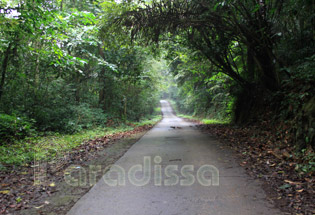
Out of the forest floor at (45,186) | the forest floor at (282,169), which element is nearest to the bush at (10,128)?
the forest floor at (45,186)

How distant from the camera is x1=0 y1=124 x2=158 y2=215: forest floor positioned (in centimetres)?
355

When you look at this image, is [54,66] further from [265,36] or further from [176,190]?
[265,36]

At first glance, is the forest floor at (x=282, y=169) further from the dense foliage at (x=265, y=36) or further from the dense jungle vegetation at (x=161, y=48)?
the dense foliage at (x=265, y=36)

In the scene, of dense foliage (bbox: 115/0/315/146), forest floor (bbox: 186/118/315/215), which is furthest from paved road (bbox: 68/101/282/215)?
dense foliage (bbox: 115/0/315/146)

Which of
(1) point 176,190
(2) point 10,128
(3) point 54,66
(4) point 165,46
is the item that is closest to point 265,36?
(4) point 165,46

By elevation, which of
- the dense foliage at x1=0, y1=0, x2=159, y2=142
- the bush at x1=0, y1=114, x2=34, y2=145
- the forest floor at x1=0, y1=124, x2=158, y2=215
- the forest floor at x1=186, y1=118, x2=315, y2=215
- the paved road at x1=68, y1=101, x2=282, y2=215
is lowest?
the forest floor at x1=0, y1=124, x2=158, y2=215

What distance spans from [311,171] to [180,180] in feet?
8.80

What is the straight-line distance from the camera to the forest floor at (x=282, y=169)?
3523mm

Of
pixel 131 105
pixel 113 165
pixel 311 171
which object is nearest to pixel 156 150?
pixel 113 165

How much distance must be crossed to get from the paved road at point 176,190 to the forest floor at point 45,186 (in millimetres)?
332

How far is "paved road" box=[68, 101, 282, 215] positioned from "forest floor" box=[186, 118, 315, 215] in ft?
0.89

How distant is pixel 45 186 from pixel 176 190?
266cm

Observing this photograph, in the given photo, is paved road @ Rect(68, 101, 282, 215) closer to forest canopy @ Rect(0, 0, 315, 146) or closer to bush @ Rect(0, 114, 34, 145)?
forest canopy @ Rect(0, 0, 315, 146)

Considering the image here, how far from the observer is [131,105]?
24531 mm
